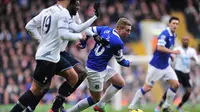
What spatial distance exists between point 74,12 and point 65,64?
3.17 ft

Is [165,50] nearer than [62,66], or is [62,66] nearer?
[62,66]

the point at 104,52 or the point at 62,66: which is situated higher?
the point at 62,66

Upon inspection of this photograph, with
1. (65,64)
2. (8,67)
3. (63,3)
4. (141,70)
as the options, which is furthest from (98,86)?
(8,67)

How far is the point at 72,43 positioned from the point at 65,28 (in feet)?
40.6

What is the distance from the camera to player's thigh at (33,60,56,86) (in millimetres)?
9805

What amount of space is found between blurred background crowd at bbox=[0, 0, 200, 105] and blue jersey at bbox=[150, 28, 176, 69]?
468cm

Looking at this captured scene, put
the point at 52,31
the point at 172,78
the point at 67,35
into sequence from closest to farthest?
the point at 67,35 → the point at 52,31 → the point at 172,78

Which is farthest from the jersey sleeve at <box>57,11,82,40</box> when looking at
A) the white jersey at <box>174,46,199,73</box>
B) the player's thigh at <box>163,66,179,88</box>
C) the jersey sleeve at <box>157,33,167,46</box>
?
the white jersey at <box>174,46,199,73</box>

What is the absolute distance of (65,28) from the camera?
961 cm

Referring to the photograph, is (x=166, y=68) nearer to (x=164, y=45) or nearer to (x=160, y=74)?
(x=160, y=74)

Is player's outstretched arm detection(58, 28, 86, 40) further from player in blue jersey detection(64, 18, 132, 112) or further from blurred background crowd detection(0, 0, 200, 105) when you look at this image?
blurred background crowd detection(0, 0, 200, 105)

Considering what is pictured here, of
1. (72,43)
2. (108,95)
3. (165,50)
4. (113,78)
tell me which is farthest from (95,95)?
(72,43)

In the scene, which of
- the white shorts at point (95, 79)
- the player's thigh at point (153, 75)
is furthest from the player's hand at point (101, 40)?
the player's thigh at point (153, 75)

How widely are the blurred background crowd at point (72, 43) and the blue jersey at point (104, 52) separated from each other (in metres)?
7.36
